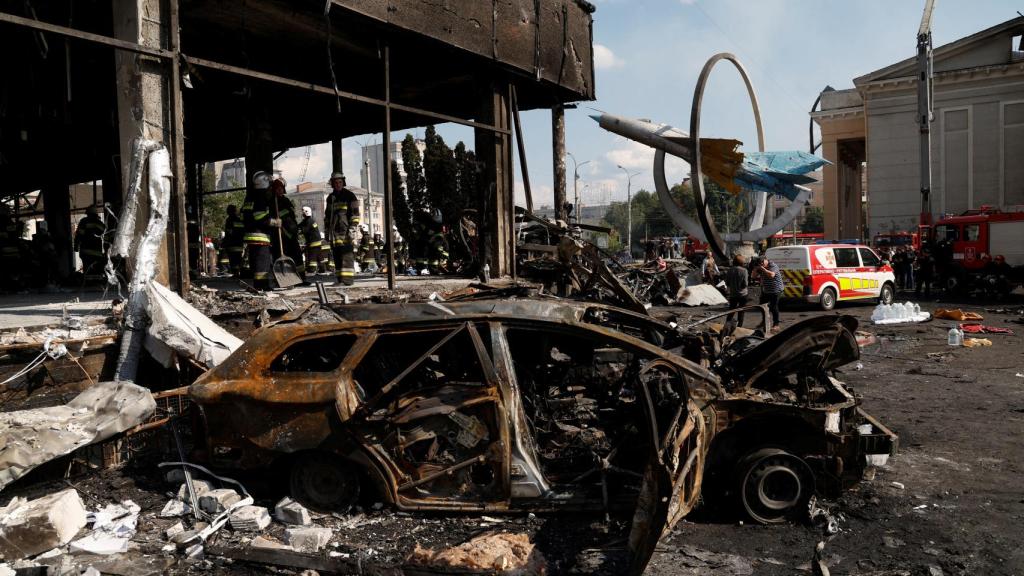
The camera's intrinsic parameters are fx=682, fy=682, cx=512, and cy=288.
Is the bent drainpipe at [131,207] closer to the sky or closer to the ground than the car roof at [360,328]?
closer to the sky

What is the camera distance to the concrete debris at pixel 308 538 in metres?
3.75

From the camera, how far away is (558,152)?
12.7 metres

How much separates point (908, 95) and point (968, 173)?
4.96m

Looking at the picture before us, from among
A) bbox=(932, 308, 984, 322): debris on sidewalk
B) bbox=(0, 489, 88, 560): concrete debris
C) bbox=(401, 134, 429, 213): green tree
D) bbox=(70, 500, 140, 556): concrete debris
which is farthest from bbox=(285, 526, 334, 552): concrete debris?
bbox=(401, 134, 429, 213): green tree

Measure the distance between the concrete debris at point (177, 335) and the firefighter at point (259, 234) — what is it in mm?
2341

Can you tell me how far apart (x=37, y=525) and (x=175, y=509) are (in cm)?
71

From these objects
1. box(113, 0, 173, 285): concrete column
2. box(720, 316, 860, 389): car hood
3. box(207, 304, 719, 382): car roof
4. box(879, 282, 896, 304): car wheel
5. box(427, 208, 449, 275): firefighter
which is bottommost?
box(879, 282, 896, 304): car wheel

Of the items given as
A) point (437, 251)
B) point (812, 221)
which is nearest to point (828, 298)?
point (437, 251)

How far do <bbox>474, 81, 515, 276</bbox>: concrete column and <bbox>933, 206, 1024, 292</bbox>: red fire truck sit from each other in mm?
15655

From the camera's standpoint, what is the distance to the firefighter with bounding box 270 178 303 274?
9844 millimetres

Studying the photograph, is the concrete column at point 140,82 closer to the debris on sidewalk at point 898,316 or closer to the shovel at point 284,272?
the shovel at point 284,272

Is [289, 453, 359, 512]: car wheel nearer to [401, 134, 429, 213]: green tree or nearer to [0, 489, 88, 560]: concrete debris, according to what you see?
[0, 489, 88, 560]: concrete debris

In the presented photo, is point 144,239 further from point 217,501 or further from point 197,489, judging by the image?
point 217,501

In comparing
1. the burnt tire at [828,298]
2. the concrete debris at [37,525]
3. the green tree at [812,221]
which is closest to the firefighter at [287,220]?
the concrete debris at [37,525]
